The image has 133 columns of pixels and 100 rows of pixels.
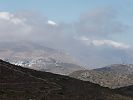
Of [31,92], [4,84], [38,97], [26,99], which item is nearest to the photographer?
[26,99]

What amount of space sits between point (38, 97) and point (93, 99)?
31527 millimetres

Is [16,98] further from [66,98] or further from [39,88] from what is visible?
[39,88]

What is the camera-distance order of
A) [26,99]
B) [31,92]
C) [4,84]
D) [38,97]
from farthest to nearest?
[4,84] < [31,92] < [38,97] < [26,99]

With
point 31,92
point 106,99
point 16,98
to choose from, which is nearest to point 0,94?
point 16,98

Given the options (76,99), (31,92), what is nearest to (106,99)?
(76,99)

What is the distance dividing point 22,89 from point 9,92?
56.5ft

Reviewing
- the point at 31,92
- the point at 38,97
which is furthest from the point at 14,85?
the point at 38,97

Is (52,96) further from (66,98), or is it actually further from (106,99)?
(106,99)

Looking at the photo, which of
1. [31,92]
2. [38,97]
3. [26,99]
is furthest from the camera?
[31,92]

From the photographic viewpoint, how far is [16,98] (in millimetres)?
155625

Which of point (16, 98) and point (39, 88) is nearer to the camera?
point (16, 98)

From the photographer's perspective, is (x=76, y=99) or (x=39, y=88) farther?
(x=39, y=88)

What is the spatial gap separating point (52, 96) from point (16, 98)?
24.4 meters

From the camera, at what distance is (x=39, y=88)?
19788 centimetres
